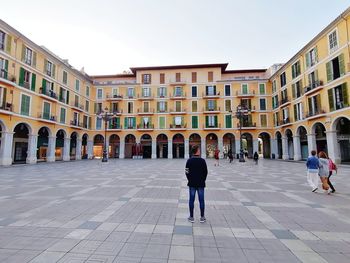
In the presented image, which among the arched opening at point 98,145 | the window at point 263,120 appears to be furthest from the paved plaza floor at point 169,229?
the arched opening at point 98,145

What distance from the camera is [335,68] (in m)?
20.5

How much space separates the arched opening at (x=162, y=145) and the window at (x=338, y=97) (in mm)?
24587

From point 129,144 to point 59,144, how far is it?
1226 centimetres

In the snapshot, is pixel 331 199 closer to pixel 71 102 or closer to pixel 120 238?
pixel 120 238

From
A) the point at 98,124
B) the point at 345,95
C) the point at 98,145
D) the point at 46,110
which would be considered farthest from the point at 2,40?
the point at 345,95

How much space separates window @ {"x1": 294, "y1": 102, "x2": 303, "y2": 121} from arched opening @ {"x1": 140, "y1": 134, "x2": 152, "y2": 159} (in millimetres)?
23150

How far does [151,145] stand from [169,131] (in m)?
4.29

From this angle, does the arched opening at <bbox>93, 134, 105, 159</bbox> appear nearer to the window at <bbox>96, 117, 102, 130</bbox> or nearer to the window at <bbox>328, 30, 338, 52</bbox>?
the window at <bbox>96, 117, 102, 130</bbox>

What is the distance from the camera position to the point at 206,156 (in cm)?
3619

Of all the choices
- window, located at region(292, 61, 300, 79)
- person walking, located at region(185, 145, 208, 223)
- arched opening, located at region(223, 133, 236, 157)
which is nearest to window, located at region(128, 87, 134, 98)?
arched opening, located at region(223, 133, 236, 157)

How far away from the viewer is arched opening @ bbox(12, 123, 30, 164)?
23516 millimetres

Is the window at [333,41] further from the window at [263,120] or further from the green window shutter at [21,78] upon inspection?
the green window shutter at [21,78]

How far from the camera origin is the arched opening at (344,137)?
21203mm

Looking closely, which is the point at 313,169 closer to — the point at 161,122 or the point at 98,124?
the point at 161,122
